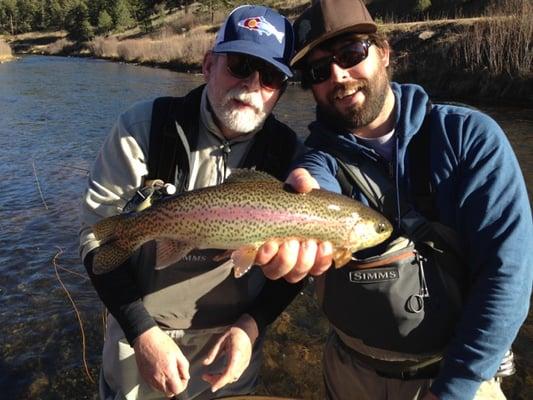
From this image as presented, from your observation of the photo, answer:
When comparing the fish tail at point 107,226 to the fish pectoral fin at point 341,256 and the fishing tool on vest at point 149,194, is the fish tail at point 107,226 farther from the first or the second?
the fish pectoral fin at point 341,256

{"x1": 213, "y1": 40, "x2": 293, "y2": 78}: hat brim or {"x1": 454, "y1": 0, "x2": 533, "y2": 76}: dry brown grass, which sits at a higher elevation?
{"x1": 213, "y1": 40, "x2": 293, "y2": 78}: hat brim

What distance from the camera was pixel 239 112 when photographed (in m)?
2.63

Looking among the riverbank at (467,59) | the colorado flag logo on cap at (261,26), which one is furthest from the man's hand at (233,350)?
the riverbank at (467,59)

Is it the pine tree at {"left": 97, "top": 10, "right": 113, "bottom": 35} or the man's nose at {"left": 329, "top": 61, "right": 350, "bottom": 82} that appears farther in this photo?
the pine tree at {"left": 97, "top": 10, "right": 113, "bottom": 35}

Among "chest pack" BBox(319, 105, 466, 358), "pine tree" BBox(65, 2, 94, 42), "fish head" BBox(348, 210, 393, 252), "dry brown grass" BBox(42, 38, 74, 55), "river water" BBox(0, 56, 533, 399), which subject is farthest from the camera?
"pine tree" BBox(65, 2, 94, 42)

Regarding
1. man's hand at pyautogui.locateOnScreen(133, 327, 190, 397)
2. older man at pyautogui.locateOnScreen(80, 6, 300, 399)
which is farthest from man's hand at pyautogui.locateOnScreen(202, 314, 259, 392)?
man's hand at pyautogui.locateOnScreen(133, 327, 190, 397)

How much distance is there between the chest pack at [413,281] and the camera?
7.54 ft

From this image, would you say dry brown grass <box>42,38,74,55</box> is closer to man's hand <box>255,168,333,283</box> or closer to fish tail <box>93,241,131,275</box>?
fish tail <box>93,241,131,275</box>

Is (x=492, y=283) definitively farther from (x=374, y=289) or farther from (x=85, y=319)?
(x=85, y=319)

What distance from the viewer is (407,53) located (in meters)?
23.1

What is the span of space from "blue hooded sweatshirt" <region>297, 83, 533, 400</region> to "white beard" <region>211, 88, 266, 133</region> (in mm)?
793

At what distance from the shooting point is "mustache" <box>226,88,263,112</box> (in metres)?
2.63

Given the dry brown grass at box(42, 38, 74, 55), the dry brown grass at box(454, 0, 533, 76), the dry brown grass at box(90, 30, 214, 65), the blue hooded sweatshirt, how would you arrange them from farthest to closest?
the dry brown grass at box(42, 38, 74, 55) → the dry brown grass at box(90, 30, 214, 65) → the dry brown grass at box(454, 0, 533, 76) → the blue hooded sweatshirt

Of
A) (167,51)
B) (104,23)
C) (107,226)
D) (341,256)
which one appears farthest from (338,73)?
(104,23)
